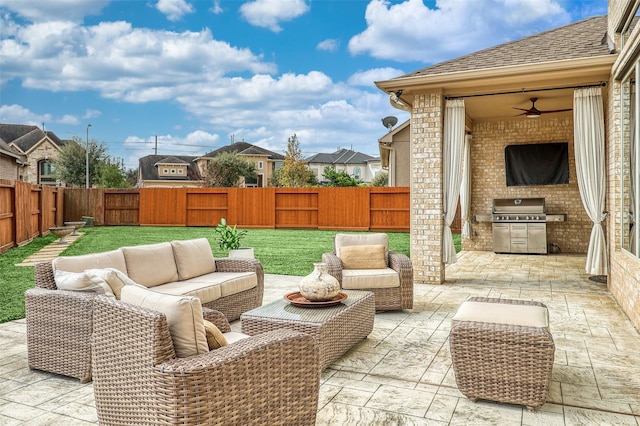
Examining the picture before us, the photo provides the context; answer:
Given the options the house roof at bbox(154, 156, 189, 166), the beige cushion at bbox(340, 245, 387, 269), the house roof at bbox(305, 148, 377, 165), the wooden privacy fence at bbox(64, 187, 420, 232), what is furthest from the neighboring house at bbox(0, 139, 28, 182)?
the house roof at bbox(305, 148, 377, 165)

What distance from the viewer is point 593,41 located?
646cm

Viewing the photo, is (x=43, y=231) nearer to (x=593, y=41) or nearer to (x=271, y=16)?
(x=593, y=41)

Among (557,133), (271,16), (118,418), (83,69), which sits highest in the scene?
(271,16)

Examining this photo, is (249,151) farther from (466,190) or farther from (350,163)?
(466,190)

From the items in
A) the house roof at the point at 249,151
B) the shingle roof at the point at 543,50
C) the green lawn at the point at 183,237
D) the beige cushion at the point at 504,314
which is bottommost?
the green lawn at the point at 183,237

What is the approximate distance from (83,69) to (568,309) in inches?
1753

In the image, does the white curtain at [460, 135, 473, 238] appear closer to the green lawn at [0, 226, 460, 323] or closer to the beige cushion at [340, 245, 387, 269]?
the green lawn at [0, 226, 460, 323]

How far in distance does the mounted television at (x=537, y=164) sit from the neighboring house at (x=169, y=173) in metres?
28.6

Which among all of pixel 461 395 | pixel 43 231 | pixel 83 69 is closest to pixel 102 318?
pixel 461 395

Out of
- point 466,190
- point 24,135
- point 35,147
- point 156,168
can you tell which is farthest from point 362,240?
point 156,168

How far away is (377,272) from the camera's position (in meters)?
5.05

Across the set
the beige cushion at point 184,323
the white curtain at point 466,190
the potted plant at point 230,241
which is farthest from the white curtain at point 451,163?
the beige cushion at point 184,323

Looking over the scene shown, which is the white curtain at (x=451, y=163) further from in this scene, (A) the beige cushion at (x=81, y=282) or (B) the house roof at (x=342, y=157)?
(B) the house roof at (x=342, y=157)

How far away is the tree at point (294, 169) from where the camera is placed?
104ft
